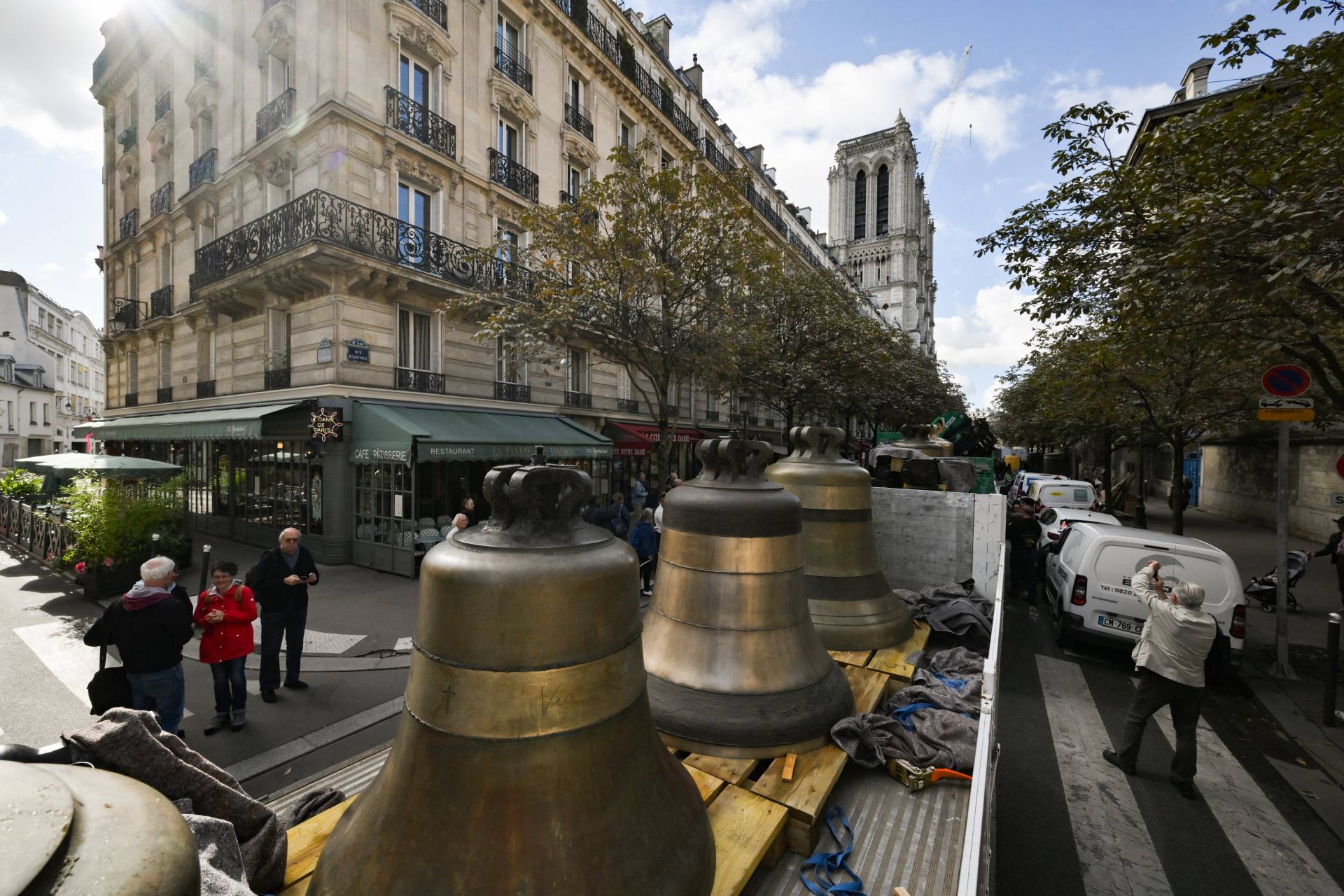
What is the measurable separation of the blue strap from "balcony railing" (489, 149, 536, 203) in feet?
Answer: 57.9

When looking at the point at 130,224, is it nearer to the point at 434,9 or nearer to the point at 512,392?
the point at 434,9

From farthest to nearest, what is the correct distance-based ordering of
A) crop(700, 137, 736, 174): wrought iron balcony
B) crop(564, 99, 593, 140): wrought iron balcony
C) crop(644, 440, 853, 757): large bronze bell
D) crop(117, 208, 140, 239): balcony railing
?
crop(700, 137, 736, 174): wrought iron balcony
crop(117, 208, 140, 239): balcony railing
crop(564, 99, 593, 140): wrought iron balcony
crop(644, 440, 853, 757): large bronze bell

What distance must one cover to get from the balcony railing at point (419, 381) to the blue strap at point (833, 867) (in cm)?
1413

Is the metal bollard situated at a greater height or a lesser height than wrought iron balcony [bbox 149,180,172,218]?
lesser

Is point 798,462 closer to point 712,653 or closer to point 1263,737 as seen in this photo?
point 712,653

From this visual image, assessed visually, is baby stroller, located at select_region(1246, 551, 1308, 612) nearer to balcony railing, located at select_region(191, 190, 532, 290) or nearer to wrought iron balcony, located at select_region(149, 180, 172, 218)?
balcony railing, located at select_region(191, 190, 532, 290)

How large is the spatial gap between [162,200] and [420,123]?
12400 mm

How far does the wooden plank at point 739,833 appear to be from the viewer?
7.73ft

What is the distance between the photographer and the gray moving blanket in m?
3.28

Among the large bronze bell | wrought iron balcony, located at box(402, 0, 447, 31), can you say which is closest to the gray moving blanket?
the large bronze bell

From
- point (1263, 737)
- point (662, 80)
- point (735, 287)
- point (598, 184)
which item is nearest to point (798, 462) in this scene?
point (1263, 737)

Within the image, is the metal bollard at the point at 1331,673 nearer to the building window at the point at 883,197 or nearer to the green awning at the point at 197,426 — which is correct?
the green awning at the point at 197,426

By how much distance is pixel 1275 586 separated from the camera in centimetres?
1039

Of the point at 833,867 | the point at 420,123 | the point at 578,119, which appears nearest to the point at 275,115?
the point at 420,123
